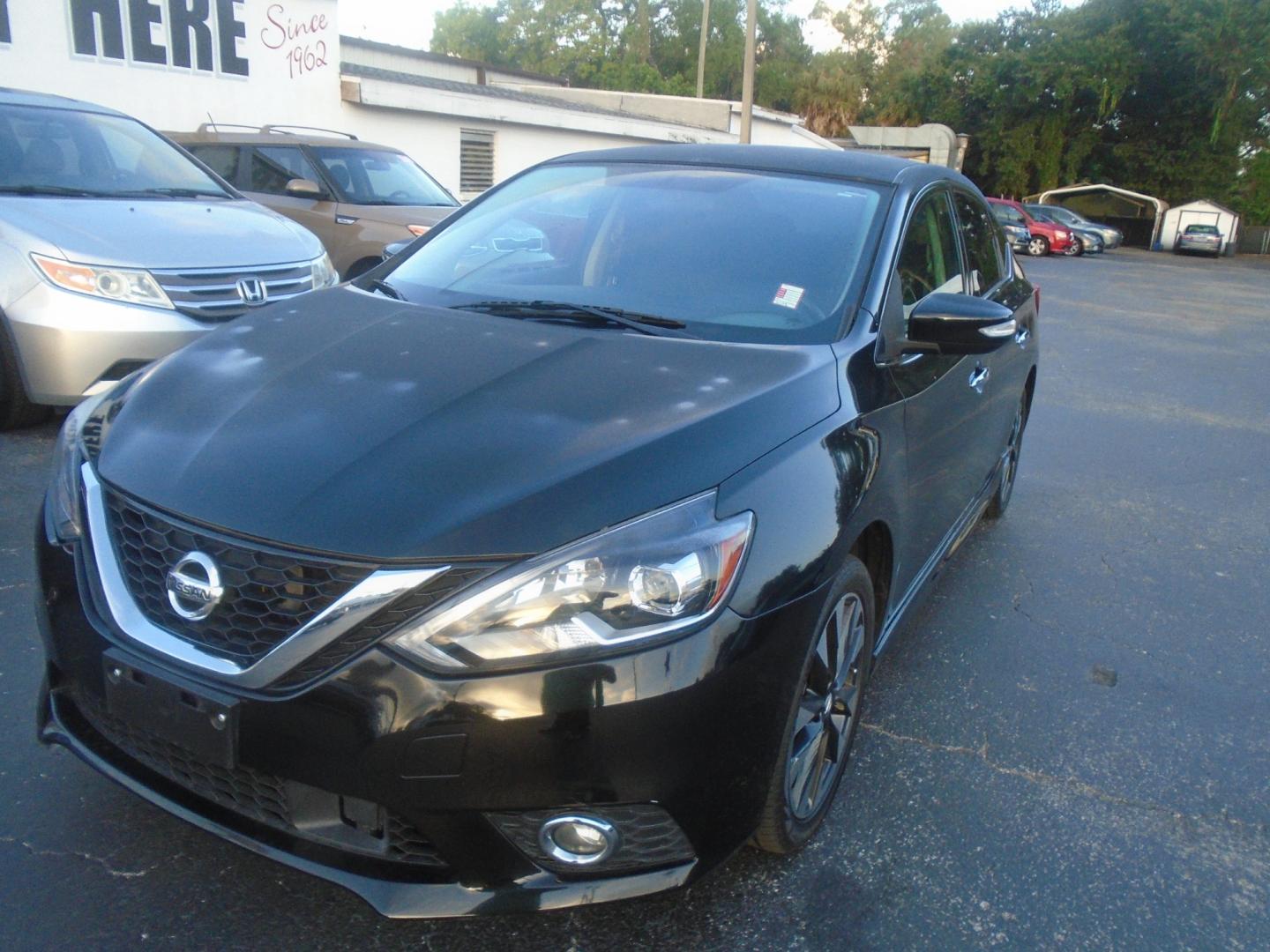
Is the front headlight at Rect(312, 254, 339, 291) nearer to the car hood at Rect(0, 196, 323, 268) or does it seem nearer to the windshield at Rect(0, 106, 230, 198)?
the car hood at Rect(0, 196, 323, 268)

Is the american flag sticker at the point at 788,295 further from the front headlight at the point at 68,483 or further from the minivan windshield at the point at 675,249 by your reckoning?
the front headlight at the point at 68,483

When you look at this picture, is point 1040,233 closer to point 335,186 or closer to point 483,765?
point 335,186

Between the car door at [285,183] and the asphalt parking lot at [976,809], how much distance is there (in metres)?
3.89

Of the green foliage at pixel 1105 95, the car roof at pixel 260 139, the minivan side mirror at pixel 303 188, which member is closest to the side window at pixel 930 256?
the minivan side mirror at pixel 303 188

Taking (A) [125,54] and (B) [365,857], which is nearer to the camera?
(B) [365,857]

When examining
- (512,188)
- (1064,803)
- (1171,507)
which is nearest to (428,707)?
(1064,803)

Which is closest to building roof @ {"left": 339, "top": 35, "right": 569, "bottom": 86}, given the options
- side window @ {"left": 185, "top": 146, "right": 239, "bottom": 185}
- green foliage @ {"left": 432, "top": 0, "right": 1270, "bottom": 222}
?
green foliage @ {"left": 432, "top": 0, "right": 1270, "bottom": 222}

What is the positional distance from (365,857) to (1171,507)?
5172mm

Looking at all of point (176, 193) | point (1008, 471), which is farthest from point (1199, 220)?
point (176, 193)

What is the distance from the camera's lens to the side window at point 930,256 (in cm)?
322

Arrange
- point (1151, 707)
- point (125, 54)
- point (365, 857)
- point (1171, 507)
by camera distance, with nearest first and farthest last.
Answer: point (365, 857) < point (1151, 707) < point (1171, 507) < point (125, 54)

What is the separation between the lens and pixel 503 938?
7.35 feet

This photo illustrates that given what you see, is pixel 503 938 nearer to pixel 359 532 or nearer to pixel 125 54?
pixel 359 532

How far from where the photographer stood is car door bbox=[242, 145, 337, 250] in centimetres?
884
